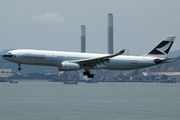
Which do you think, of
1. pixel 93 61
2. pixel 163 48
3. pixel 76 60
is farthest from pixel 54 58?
pixel 163 48

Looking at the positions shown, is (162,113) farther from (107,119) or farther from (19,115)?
(19,115)

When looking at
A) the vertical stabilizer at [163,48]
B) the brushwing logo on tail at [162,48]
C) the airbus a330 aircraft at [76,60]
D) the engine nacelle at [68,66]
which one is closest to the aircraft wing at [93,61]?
the airbus a330 aircraft at [76,60]

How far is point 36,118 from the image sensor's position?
421ft

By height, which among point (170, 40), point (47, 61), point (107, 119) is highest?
point (170, 40)

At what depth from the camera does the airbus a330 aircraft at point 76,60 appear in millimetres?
64375

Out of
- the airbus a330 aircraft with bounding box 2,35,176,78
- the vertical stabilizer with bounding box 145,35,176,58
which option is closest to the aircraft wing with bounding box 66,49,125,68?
the airbus a330 aircraft with bounding box 2,35,176,78

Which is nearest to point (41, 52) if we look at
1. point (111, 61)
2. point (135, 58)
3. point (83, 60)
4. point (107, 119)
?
point (83, 60)

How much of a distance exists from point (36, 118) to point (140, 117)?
40.0 m

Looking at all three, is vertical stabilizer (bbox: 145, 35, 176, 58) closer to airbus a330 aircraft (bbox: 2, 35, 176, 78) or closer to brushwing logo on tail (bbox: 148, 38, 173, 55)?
brushwing logo on tail (bbox: 148, 38, 173, 55)

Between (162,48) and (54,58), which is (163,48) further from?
(54,58)

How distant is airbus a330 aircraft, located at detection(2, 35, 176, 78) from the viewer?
64375mm

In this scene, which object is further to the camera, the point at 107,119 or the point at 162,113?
the point at 162,113

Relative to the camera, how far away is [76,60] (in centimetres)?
6725

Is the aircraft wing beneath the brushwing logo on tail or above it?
beneath
